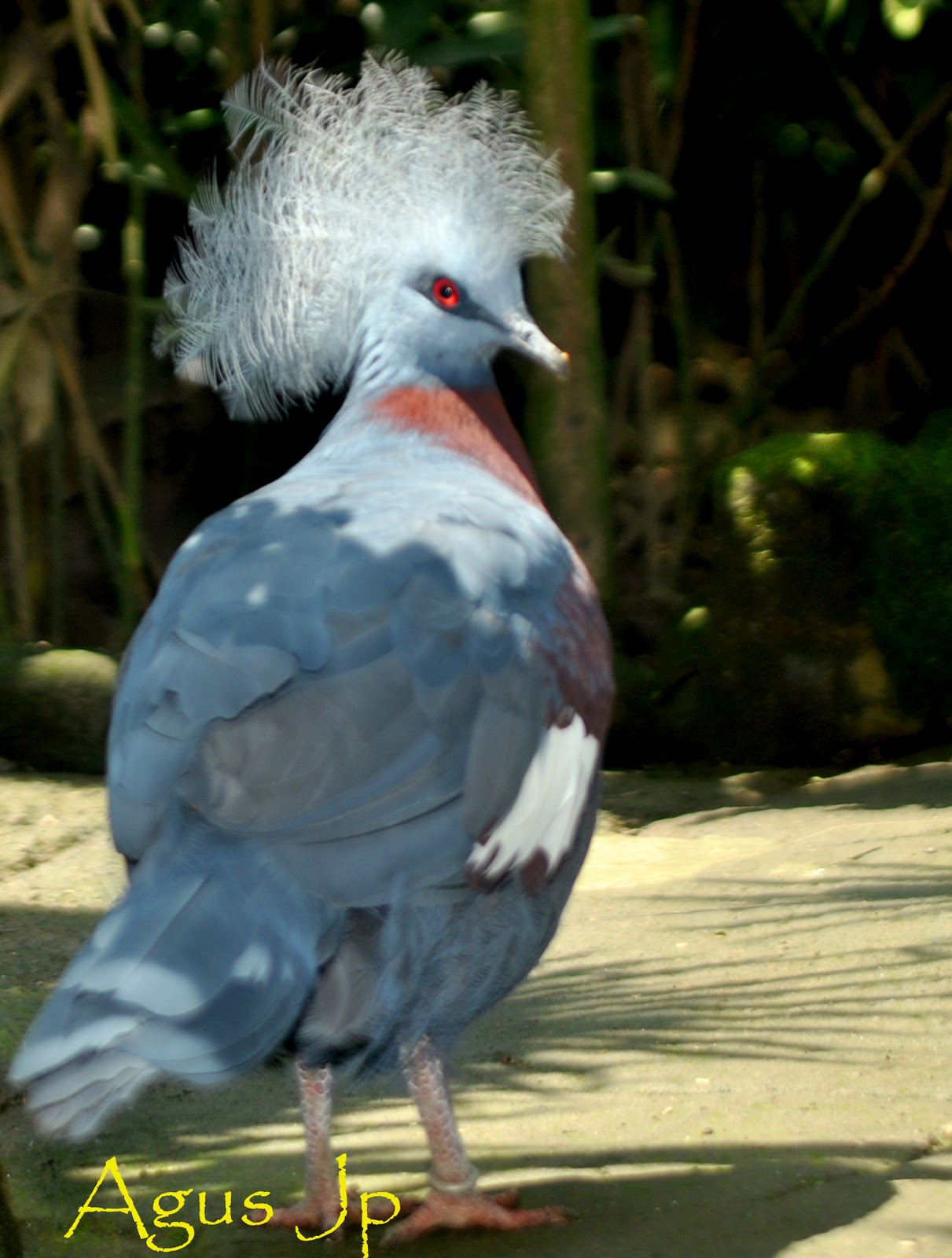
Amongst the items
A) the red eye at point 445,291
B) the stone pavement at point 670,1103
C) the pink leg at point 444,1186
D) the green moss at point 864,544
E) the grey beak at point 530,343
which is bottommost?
the stone pavement at point 670,1103

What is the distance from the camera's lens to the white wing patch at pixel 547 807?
6.32ft

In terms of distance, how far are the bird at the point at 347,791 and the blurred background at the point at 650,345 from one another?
3421 millimetres

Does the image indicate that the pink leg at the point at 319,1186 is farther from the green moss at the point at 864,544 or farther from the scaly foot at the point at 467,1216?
the green moss at the point at 864,544

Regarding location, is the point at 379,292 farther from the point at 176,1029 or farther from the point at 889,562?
the point at 889,562

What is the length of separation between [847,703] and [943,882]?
2322 mm

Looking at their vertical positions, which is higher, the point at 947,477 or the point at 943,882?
the point at 947,477

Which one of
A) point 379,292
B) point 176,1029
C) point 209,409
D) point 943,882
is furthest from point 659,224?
point 176,1029

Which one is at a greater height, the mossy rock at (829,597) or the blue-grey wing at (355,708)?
the blue-grey wing at (355,708)

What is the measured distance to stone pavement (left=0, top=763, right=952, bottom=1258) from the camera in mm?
2012

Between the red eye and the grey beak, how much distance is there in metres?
0.09

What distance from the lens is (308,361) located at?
2676 millimetres

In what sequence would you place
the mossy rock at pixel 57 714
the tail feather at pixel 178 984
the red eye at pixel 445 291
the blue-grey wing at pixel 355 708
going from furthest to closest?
the mossy rock at pixel 57 714 → the red eye at pixel 445 291 → the blue-grey wing at pixel 355 708 → the tail feather at pixel 178 984

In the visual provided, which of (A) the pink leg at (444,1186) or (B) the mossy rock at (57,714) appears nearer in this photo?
(A) the pink leg at (444,1186)

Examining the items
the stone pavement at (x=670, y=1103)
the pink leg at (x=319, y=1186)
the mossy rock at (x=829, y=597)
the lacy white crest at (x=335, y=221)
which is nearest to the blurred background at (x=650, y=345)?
the mossy rock at (x=829, y=597)
